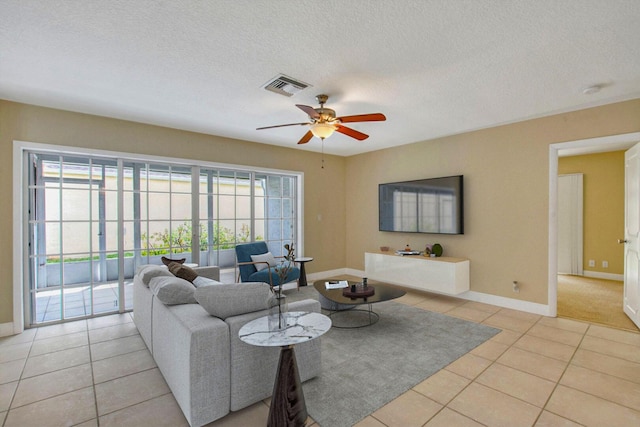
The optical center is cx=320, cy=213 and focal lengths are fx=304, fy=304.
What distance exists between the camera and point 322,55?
2395mm

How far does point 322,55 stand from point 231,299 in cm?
197

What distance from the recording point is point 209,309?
2072mm

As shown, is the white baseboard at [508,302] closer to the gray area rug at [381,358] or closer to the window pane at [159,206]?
the gray area rug at [381,358]

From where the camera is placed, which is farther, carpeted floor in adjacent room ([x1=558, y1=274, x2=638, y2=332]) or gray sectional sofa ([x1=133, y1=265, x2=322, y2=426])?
carpeted floor in adjacent room ([x1=558, y1=274, x2=638, y2=332])

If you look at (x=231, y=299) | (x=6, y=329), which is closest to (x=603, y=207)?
(x=231, y=299)

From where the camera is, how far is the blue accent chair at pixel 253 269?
450 cm

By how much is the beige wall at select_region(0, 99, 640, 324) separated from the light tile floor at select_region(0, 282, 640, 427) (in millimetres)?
982

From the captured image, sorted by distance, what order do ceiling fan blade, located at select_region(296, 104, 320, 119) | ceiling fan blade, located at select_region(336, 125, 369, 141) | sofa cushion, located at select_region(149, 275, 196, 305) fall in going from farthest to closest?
ceiling fan blade, located at select_region(336, 125, 369, 141), ceiling fan blade, located at select_region(296, 104, 320, 119), sofa cushion, located at select_region(149, 275, 196, 305)

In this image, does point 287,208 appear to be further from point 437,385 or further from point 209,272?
point 437,385

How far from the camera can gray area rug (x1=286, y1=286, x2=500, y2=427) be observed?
6.89 ft

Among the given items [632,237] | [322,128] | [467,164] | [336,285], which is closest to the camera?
[322,128]

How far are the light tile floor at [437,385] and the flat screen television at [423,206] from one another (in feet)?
6.01

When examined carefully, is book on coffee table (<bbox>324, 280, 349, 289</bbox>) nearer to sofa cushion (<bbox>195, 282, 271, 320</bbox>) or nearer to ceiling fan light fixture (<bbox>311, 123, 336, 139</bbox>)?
sofa cushion (<bbox>195, 282, 271, 320</bbox>)

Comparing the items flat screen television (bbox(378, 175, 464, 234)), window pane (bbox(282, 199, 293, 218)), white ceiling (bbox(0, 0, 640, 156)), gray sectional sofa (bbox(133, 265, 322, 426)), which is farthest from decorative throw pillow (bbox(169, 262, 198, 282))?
flat screen television (bbox(378, 175, 464, 234))
